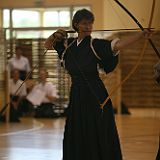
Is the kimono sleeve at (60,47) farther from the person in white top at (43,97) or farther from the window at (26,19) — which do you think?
the window at (26,19)

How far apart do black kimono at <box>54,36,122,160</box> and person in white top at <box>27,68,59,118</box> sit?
15.4ft

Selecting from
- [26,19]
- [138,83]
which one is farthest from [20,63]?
[138,83]

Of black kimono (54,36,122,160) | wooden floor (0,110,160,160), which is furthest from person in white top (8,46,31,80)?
black kimono (54,36,122,160)

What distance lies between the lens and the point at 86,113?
9.30 ft

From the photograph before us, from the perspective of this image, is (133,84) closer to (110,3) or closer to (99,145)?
(110,3)

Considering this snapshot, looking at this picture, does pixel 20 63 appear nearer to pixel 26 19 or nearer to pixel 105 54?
pixel 26 19

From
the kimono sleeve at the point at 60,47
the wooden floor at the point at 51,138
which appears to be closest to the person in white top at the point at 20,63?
the wooden floor at the point at 51,138

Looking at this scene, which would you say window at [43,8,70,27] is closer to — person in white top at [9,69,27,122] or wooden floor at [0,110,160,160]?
person in white top at [9,69,27,122]

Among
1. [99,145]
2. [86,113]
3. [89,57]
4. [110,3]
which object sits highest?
[110,3]

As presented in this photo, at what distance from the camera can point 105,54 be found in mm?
2721

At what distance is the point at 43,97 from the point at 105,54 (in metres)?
4.90

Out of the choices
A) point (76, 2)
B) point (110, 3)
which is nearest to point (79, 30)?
point (110, 3)

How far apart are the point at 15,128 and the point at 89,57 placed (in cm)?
360

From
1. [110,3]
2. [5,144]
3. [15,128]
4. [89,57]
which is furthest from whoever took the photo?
[110,3]
